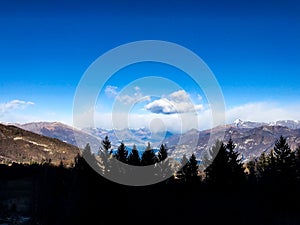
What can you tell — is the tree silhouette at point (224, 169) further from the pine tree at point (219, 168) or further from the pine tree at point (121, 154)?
the pine tree at point (121, 154)

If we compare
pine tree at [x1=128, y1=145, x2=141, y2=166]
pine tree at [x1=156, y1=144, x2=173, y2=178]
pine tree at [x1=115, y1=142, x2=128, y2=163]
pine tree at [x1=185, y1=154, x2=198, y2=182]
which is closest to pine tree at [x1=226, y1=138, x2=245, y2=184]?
pine tree at [x1=185, y1=154, x2=198, y2=182]

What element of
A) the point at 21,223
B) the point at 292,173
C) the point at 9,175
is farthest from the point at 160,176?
the point at 9,175

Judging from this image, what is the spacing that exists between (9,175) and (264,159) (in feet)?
473

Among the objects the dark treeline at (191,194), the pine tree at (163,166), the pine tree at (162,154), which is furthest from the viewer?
the pine tree at (162,154)

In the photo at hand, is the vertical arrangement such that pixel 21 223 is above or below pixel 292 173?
below

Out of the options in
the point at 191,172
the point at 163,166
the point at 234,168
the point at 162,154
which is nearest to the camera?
the point at 234,168

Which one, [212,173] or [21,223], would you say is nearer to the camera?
[212,173]

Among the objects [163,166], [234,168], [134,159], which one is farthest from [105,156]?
[234,168]

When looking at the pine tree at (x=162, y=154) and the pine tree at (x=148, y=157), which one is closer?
the pine tree at (x=148, y=157)

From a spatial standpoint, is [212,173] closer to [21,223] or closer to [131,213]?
[131,213]

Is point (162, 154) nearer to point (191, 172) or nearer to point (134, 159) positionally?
point (191, 172)

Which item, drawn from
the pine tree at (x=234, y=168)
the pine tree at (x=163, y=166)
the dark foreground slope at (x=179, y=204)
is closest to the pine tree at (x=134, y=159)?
the dark foreground slope at (x=179, y=204)

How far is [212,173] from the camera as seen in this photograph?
53.2 m

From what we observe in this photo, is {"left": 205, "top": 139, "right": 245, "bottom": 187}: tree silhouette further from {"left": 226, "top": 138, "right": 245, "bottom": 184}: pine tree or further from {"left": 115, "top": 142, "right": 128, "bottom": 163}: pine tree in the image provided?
{"left": 115, "top": 142, "right": 128, "bottom": 163}: pine tree
